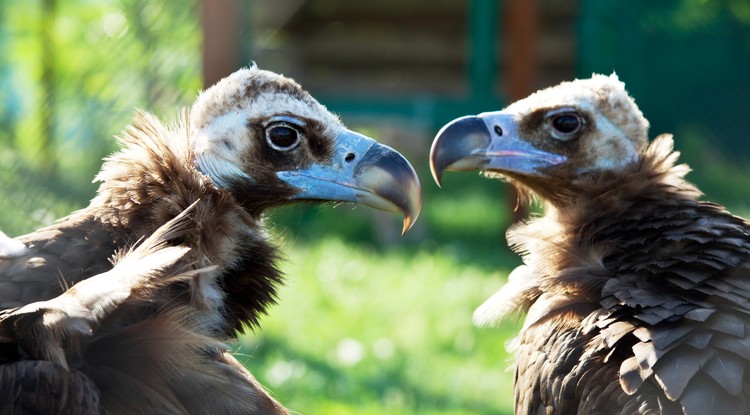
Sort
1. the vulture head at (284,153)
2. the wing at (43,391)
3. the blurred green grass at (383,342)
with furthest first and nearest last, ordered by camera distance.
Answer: the blurred green grass at (383,342)
the vulture head at (284,153)
the wing at (43,391)

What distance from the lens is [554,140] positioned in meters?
3.69

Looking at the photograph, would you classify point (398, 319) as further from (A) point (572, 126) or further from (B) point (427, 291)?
(A) point (572, 126)

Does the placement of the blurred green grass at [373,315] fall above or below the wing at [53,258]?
above

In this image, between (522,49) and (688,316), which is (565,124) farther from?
(522,49)

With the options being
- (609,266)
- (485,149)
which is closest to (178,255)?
(609,266)

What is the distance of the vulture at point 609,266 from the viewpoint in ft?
8.30

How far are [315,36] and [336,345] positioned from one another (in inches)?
326

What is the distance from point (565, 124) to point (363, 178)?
3.43 ft

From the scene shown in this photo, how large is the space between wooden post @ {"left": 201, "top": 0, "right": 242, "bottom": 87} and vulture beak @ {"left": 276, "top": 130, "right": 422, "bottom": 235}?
3617 mm

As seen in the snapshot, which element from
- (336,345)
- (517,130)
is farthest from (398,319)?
(517,130)

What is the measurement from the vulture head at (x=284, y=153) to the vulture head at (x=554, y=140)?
648 mm

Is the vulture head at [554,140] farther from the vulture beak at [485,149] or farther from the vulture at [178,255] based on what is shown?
the vulture at [178,255]

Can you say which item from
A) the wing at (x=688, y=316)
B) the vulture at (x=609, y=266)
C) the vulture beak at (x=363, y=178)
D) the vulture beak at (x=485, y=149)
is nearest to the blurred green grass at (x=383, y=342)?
the vulture beak at (x=485, y=149)

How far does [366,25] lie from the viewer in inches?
531
